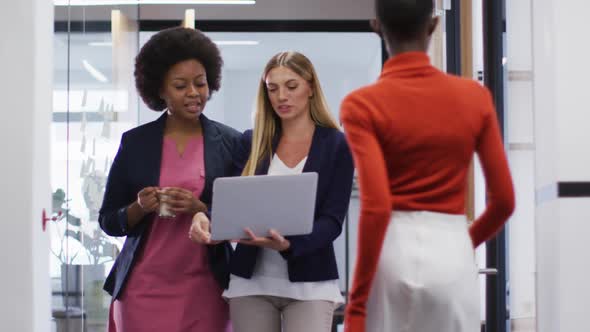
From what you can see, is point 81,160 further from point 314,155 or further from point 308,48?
point 308,48

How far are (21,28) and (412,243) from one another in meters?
2.05

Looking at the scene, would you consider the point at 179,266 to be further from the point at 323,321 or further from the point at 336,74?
the point at 336,74

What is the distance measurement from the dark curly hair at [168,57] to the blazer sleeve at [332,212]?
0.58 m

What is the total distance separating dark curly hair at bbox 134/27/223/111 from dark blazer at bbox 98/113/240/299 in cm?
13

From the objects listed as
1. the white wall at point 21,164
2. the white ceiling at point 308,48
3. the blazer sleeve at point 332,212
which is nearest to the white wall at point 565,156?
the blazer sleeve at point 332,212

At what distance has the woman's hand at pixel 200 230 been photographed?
3.04 metres

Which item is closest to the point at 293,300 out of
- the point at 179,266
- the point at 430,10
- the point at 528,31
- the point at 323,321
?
the point at 323,321

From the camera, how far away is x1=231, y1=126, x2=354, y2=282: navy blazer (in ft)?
10.0

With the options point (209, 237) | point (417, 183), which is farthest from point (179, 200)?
point (417, 183)

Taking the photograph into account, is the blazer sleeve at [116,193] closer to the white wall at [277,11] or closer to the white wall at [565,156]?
the white wall at [565,156]

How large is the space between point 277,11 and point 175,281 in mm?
5149

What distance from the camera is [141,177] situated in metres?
3.32

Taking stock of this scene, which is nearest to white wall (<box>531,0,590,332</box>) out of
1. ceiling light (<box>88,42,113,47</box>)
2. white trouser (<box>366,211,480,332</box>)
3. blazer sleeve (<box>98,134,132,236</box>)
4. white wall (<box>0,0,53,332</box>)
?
white trouser (<box>366,211,480,332</box>)

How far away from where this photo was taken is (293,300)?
3.10 meters
